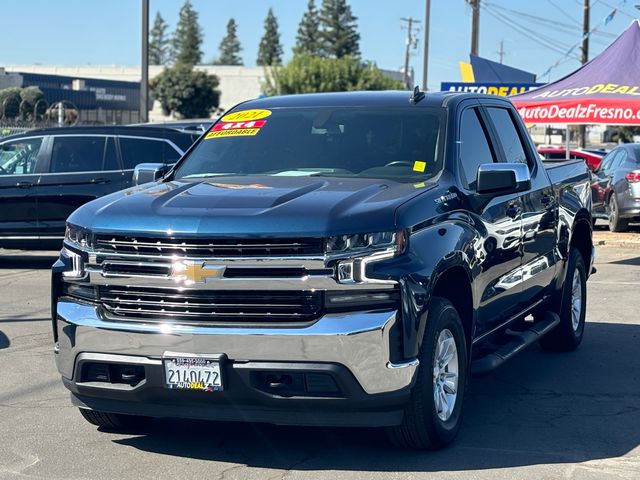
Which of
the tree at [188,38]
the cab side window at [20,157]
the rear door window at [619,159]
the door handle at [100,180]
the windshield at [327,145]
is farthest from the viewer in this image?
the tree at [188,38]

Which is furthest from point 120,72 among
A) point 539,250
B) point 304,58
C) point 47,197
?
point 539,250

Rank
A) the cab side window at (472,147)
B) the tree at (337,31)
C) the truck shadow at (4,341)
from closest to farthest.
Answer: the cab side window at (472,147) → the truck shadow at (4,341) → the tree at (337,31)

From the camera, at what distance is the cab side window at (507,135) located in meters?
7.76

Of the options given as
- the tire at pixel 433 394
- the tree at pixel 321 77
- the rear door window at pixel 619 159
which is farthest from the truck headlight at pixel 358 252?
the tree at pixel 321 77

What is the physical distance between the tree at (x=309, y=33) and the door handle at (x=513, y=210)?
Result: 103402 mm

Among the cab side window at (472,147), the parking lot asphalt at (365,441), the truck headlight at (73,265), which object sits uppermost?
the cab side window at (472,147)

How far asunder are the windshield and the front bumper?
149cm

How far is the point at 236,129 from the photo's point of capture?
7.21m

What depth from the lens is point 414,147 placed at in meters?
6.71

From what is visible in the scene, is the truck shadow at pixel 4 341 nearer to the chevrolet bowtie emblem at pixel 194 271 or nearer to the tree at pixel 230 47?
the chevrolet bowtie emblem at pixel 194 271

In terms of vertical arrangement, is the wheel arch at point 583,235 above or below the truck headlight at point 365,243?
below

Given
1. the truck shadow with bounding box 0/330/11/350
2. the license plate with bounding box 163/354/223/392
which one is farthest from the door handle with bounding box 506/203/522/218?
the truck shadow with bounding box 0/330/11/350

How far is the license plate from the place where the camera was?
5.30 m

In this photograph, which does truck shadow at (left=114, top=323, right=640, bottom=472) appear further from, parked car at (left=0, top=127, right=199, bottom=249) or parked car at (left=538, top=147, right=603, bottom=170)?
parked car at (left=538, top=147, right=603, bottom=170)
